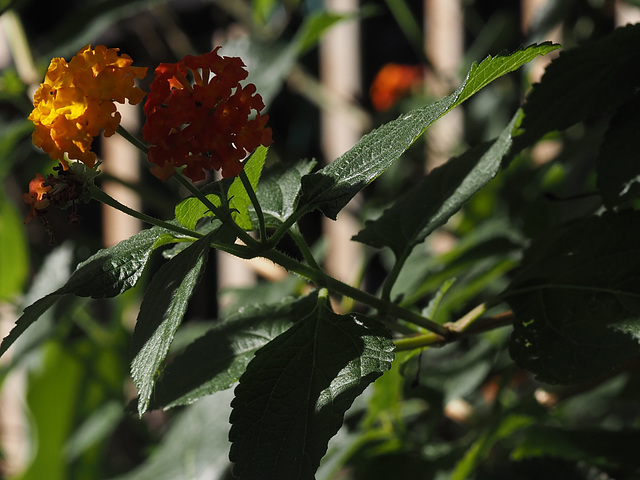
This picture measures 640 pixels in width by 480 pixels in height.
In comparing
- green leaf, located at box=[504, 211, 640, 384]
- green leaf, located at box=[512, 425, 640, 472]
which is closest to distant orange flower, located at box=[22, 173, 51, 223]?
green leaf, located at box=[504, 211, 640, 384]

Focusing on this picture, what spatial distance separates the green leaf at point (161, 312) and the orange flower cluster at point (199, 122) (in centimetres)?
5

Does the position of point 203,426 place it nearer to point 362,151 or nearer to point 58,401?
point 362,151

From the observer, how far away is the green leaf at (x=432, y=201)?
634 mm

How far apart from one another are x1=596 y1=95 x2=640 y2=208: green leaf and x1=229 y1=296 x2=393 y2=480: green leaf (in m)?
0.22

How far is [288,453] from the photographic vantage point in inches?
19.0

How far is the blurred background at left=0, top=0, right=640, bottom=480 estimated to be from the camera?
1096mm

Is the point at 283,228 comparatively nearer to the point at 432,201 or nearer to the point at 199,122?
the point at 199,122

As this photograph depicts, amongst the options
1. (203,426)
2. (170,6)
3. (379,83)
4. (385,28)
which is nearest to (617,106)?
(203,426)

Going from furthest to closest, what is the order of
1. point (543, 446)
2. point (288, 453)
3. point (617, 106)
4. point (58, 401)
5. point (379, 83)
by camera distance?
1. point (379, 83)
2. point (58, 401)
3. point (543, 446)
4. point (617, 106)
5. point (288, 453)

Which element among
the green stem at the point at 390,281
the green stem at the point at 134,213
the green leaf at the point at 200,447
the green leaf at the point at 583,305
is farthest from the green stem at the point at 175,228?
the green leaf at the point at 200,447

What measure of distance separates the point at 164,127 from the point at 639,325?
360 mm

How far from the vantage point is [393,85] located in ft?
5.89

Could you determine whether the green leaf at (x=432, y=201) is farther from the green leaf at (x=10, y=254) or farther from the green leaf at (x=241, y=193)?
the green leaf at (x=10, y=254)

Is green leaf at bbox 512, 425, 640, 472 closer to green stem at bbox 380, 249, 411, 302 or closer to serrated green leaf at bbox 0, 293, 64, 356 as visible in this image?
green stem at bbox 380, 249, 411, 302
